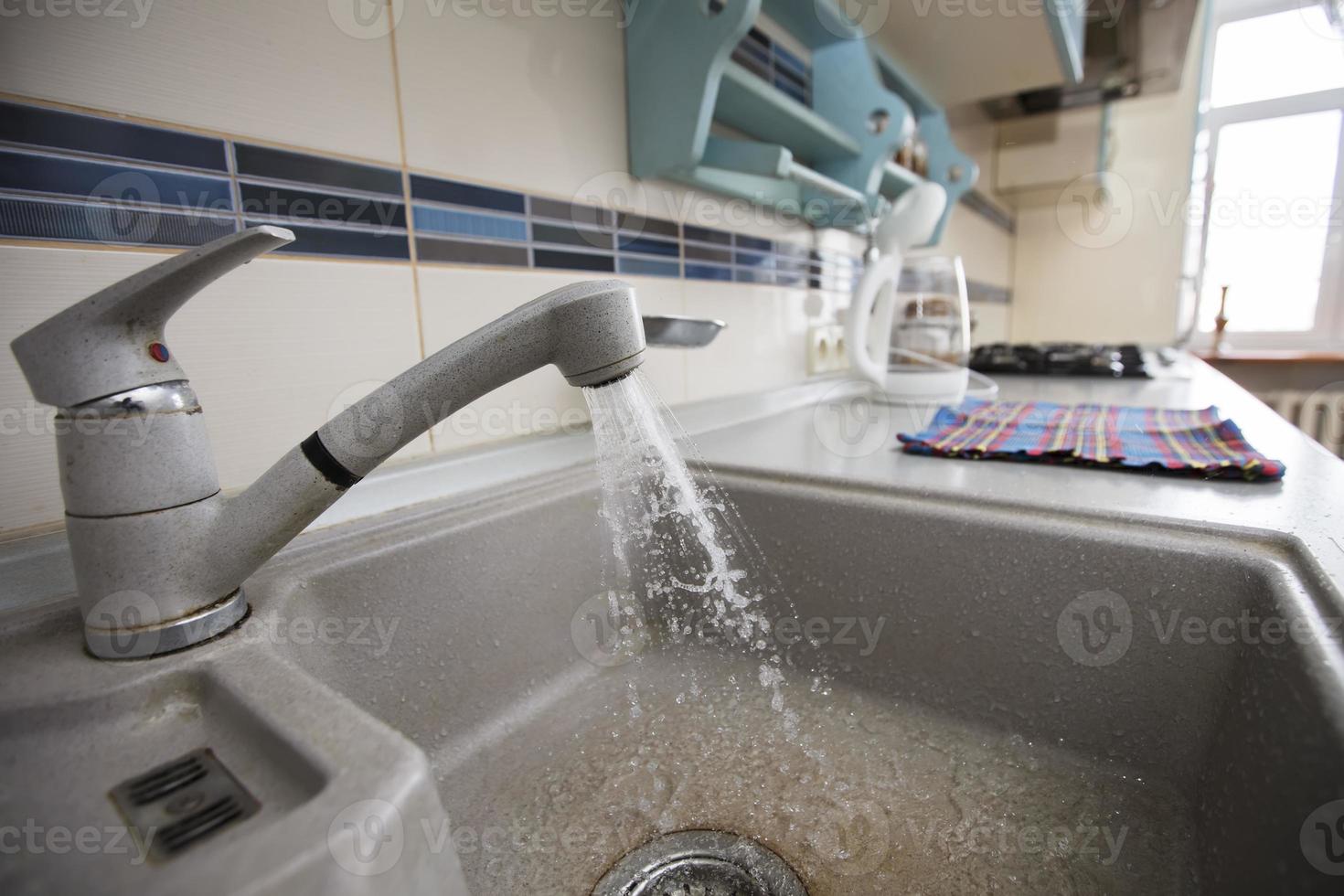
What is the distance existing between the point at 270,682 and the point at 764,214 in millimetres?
990

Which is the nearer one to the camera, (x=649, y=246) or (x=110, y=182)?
(x=110, y=182)

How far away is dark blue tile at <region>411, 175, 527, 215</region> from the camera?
1.92 ft

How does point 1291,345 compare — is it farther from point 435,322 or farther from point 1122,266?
point 435,322

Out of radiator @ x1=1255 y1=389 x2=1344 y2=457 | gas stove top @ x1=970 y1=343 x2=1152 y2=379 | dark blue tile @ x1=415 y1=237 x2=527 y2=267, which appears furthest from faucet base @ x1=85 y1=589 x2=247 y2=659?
radiator @ x1=1255 y1=389 x2=1344 y2=457

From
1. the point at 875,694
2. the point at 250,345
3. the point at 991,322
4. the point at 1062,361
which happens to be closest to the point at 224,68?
the point at 250,345

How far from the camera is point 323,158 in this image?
1.69 ft

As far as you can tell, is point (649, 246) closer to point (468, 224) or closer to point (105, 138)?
point (468, 224)

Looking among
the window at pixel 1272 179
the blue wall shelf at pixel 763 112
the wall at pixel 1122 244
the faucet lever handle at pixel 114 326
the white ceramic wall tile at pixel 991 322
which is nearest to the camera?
the faucet lever handle at pixel 114 326

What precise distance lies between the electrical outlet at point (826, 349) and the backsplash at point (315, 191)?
480 millimetres

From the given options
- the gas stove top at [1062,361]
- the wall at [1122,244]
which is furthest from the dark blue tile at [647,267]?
the wall at [1122,244]

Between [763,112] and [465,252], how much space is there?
52cm

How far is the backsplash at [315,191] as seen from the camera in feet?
1.29

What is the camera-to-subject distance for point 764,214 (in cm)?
108

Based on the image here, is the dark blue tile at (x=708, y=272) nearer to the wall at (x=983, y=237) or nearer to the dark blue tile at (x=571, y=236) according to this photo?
the dark blue tile at (x=571, y=236)
